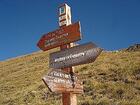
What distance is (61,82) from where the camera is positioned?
6.90 meters

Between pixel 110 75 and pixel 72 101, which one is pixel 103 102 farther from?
pixel 72 101

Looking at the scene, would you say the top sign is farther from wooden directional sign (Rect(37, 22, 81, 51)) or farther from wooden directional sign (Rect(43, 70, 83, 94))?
wooden directional sign (Rect(43, 70, 83, 94))

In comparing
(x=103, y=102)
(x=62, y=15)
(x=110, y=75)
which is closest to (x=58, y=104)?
(x=103, y=102)

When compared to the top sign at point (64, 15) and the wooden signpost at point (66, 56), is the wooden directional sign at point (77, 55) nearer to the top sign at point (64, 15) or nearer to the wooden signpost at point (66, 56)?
the wooden signpost at point (66, 56)

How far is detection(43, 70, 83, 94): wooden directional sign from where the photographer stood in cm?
657

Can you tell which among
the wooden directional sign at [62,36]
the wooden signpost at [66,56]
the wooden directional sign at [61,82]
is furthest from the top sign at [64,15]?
the wooden directional sign at [61,82]

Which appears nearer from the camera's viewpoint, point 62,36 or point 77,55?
point 77,55

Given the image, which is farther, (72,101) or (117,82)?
(117,82)

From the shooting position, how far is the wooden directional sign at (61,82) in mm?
6566

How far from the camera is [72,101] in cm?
719

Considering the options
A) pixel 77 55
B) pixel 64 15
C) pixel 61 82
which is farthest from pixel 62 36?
pixel 61 82

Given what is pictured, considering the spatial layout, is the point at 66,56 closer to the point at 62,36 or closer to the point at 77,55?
the point at 77,55

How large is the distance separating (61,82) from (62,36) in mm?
1337

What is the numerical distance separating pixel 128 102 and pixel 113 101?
1.09 m
